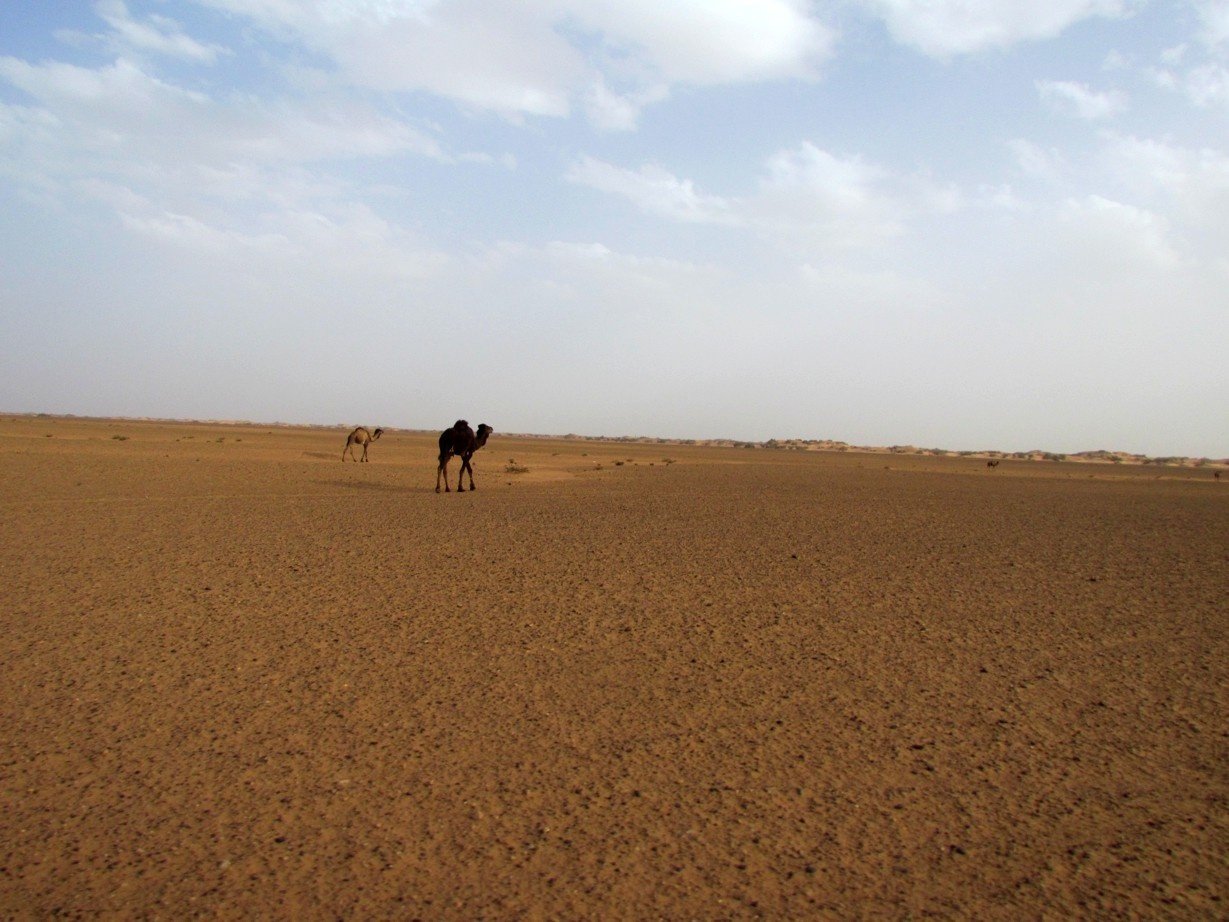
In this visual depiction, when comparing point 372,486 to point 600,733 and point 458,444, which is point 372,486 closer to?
point 458,444

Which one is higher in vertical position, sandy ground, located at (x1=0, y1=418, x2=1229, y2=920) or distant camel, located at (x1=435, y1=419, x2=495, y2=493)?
distant camel, located at (x1=435, y1=419, x2=495, y2=493)

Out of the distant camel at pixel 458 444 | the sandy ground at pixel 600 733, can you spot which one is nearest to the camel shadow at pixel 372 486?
the distant camel at pixel 458 444

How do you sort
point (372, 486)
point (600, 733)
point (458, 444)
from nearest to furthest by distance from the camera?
point (600, 733), point (458, 444), point (372, 486)

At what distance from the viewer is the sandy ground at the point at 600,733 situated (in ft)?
12.6

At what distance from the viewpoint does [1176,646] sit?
8.01 metres

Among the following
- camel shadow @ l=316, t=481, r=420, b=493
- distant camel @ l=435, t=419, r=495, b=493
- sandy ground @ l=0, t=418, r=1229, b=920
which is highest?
distant camel @ l=435, t=419, r=495, b=493

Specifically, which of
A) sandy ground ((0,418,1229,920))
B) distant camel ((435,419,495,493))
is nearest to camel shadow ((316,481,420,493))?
distant camel ((435,419,495,493))

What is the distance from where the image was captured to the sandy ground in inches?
151

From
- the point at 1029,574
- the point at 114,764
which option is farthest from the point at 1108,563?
the point at 114,764

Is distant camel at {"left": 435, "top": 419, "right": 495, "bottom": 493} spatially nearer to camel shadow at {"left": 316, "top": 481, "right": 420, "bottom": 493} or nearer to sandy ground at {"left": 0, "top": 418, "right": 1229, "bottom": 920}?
camel shadow at {"left": 316, "top": 481, "right": 420, "bottom": 493}

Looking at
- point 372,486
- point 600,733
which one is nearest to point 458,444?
point 372,486

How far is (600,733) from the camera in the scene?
5.48 m

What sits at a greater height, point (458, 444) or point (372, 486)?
point (458, 444)

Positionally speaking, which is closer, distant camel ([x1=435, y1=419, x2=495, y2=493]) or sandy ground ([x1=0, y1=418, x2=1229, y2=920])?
sandy ground ([x1=0, y1=418, x2=1229, y2=920])
